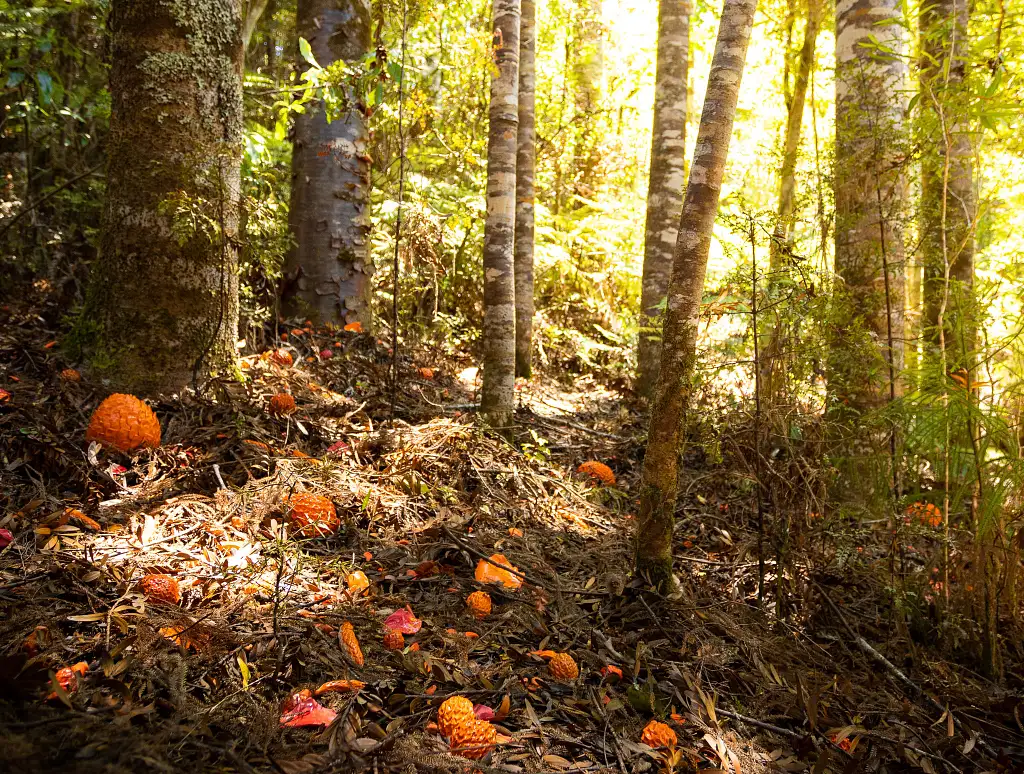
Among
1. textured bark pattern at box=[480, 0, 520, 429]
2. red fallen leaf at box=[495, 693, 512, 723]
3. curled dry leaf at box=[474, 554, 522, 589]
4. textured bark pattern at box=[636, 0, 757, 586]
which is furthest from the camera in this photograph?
textured bark pattern at box=[480, 0, 520, 429]

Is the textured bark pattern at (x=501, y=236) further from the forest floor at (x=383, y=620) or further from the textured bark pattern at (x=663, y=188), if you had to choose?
the textured bark pattern at (x=663, y=188)

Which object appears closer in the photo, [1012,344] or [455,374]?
[1012,344]

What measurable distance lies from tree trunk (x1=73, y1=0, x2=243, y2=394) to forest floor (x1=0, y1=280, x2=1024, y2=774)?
0.29 m

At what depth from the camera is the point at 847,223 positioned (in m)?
3.62

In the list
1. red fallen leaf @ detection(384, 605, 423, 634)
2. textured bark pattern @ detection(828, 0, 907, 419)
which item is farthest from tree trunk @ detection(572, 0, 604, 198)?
red fallen leaf @ detection(384, 605, 423, 634)

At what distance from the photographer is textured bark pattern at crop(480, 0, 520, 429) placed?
4.54m

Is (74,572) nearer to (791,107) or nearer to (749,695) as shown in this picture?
(749,695)

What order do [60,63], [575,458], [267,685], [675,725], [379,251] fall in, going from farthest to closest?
1. [379,251]
2. [60,63]
3. [575,458]
4. [675,725]
5. [267,685]

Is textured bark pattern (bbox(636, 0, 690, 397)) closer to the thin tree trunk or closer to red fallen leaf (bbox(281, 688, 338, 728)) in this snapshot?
the thin tree trunk

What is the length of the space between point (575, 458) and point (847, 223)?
2.48 metres

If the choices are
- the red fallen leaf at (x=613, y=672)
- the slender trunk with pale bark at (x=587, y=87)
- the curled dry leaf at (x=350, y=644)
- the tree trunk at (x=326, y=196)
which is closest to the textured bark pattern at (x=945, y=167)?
the red fallen leaf at (x=613, y=672)

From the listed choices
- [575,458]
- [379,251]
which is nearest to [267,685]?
[575,458]

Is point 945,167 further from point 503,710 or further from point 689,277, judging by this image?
point 503,710

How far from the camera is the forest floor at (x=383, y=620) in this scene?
6.07 feet
